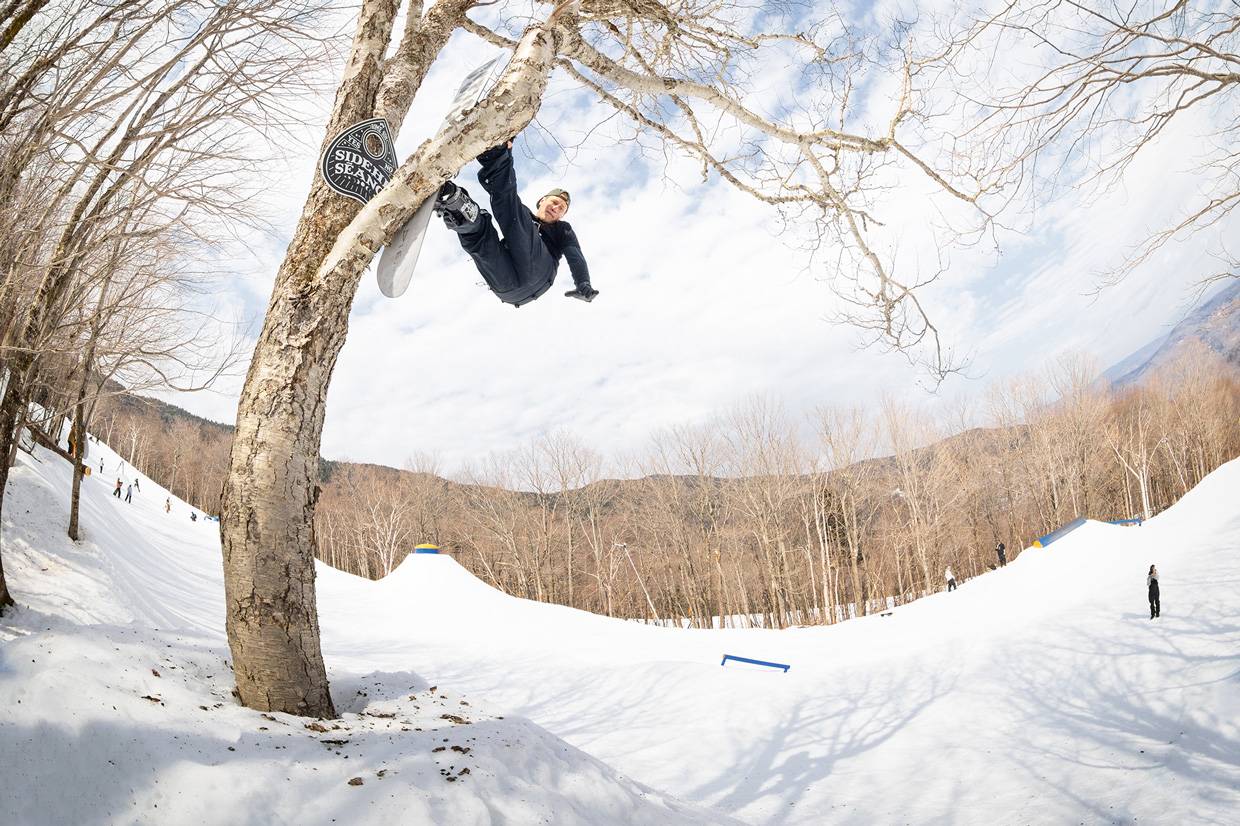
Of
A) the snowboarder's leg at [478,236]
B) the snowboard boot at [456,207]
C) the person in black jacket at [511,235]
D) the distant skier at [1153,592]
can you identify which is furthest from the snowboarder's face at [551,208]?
the distant skier at [1153,592]

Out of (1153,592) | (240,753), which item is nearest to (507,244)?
(240,753)

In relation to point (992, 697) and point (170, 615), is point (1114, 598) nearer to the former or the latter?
point (992, 697)

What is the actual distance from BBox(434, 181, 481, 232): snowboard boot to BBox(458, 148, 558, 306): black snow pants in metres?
0.04

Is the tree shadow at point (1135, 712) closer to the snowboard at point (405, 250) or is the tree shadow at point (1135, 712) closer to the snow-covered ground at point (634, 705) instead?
the snow-covered ground at point (634, 705)

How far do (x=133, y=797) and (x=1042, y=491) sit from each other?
132ft

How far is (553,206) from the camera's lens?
379 cm

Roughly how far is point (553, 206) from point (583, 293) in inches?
22.2

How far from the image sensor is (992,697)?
8.12 metres

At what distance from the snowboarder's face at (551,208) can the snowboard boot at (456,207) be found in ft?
2.62

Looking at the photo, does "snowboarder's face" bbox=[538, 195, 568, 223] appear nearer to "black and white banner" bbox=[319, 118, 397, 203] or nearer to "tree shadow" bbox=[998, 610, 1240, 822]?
"black and white banner" bbox=[319, 118, 397, 203]

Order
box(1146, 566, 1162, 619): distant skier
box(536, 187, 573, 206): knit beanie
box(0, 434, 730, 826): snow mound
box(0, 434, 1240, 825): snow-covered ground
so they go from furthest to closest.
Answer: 1. box(1146, 566, 1162, 619): distant skier
2. box(536, 187, 573, 206): knit beanie
3. box(0, 434, 1240, 825): snow-covered ground
4. box(0, 434, 730, 826): snow mound

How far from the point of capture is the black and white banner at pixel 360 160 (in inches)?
108

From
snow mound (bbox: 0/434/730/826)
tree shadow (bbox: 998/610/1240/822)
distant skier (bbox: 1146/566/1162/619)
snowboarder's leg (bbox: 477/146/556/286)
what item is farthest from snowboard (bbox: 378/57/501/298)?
distant skier (bbox: 1146/566/1162/619)

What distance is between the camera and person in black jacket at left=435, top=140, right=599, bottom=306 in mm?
2916
